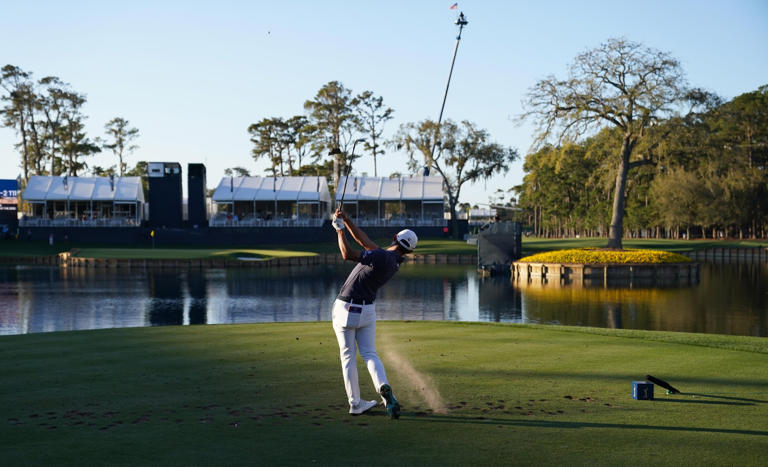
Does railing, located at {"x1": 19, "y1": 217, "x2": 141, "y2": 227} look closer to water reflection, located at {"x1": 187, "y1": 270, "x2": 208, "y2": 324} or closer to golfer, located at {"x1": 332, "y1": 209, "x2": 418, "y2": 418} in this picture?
water reflection, located at {"x1": 187, "y1": 270, "x2": 208, "y2": 324}

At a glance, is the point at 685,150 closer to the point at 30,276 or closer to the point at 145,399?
the point at 30,276

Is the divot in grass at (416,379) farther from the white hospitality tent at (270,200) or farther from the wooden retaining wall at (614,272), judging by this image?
the white hospitality tent at (270,200)

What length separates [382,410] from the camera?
7.81m

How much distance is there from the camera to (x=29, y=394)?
344 inches

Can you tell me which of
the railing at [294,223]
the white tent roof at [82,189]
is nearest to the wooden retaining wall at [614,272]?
the railing at [294,223]

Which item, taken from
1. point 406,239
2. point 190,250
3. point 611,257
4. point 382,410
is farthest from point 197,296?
point 190,250

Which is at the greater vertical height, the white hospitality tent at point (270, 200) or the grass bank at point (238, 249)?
the white hospitality tent at point (270, 200)

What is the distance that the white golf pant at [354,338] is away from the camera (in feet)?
24.2

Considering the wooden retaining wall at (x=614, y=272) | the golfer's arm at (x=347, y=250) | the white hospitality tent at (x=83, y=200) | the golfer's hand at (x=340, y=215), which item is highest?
the white hospitality tent at (x=83, y=200)

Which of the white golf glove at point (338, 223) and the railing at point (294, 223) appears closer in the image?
the white golf glove at point (338, 223)

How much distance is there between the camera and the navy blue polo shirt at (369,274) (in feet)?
24.1

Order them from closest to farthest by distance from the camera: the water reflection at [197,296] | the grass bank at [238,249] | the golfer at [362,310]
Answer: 1. the golfer at [362,310]
2. the water reflection at [197,296]
3. the grass bank at [238,249]

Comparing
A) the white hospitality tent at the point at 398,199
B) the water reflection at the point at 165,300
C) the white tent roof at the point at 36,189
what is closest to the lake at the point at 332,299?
the water reflection at the point at 165,300

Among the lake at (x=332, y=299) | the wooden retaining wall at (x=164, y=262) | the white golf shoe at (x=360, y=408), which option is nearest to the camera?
the white golf shoe at (x=360, y=408)
